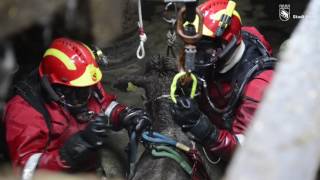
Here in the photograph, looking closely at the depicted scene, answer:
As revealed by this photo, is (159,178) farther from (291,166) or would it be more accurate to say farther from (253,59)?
(291,166)

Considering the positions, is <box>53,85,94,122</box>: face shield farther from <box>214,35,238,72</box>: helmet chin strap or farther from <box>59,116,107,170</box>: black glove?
<box>214,35,238,72</box>: helmet chin strap

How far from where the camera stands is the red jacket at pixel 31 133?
350 centimetres

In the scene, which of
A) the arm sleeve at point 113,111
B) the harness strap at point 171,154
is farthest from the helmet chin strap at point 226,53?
the arm sleeve at point 113,111

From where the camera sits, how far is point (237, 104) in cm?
379

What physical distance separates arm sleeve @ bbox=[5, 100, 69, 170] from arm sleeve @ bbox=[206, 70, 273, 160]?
1.11 metres

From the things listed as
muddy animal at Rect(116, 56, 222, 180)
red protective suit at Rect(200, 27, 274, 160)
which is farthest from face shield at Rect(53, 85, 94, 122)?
red protective suit at Rect(200, 27, 274, 160)

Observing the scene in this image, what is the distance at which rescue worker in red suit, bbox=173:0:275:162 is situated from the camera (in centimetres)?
348

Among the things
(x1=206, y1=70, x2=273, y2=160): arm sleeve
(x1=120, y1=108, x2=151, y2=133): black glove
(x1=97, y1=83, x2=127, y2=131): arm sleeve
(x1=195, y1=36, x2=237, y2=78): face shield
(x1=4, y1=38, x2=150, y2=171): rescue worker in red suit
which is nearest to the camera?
(x1=4, y1=38, x2=150, y2=171): rescue worker in red suit

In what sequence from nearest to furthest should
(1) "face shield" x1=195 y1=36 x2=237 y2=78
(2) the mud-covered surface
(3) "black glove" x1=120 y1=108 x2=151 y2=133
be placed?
(2) the mud-covered surface < (1) "face shield" x1=195 y1=36 x2=237 y2=78 < (3) "black glove" x1=120 y1=108 x2=151 y2=133

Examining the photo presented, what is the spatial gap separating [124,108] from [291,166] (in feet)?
10.5

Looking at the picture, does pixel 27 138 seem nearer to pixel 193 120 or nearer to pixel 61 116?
pixel 61 116

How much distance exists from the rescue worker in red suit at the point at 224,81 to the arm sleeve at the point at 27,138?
94 centimetres

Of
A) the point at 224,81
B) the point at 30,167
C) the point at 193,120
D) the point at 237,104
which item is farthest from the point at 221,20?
the point at 30,167

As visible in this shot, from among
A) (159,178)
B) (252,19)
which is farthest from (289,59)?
(252,19)
